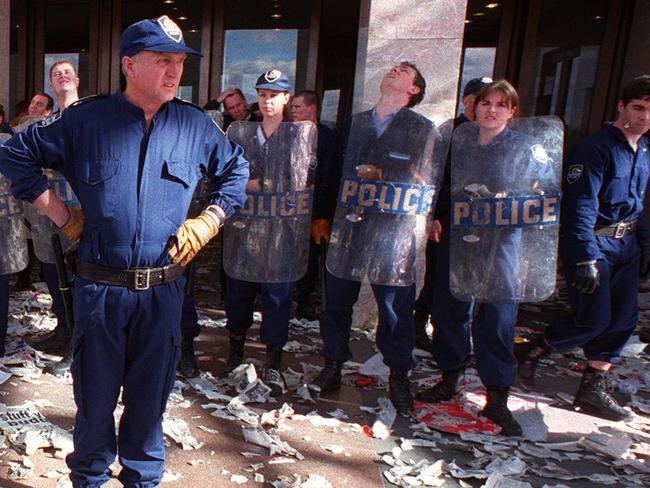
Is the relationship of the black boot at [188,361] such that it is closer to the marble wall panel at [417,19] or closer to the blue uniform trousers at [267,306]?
the blue uniform trousers at [267,306]

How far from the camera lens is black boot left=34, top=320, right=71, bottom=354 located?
396 cm

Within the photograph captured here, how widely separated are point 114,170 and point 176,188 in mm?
221

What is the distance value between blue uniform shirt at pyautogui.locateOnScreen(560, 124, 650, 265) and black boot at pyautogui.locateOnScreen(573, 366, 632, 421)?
776 mm

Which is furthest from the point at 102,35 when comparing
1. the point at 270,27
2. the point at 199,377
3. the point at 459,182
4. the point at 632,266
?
the point at 632,266

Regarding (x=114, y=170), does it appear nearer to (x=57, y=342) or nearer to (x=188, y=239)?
(x=188, y=239)

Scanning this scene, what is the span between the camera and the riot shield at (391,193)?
10.6 ft

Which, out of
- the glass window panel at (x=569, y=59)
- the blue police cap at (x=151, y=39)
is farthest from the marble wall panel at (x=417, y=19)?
the glass window panel at (x=569, y=59)

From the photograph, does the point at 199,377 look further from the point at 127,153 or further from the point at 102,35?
the point at 102,35

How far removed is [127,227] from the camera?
2037 millimetres

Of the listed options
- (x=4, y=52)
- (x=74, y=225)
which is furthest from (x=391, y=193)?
(x=4, y=52)

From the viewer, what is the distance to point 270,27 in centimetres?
841

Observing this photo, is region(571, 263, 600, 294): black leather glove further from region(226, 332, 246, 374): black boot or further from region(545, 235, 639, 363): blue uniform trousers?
region(226, 332, 246, 374): black boot

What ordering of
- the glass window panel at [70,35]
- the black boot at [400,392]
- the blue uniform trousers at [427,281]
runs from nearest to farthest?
the black boot at [400,392]
the blue uniform trousers at [427,281]
the glass window panel at [70,35]

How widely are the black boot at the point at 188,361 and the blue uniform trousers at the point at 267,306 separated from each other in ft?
0.98
